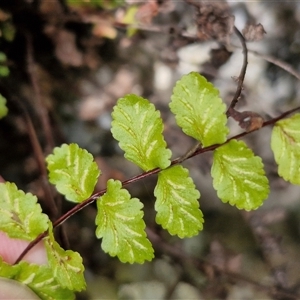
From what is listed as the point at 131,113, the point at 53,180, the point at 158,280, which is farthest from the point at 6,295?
the point at 158,280

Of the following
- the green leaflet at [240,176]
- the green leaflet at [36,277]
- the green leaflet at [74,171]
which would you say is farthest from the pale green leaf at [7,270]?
the green leaflet at [240,176]

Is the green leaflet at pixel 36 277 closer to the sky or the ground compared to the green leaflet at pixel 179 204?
closer to the ground

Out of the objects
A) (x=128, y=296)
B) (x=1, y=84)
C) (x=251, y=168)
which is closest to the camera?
(x=251, y=168)

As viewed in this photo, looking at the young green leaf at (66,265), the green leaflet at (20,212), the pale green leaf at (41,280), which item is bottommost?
the pale green leaf at (41,280)

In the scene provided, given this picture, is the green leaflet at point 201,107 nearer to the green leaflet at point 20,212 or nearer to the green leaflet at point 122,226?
the green leaflet at point 122,226

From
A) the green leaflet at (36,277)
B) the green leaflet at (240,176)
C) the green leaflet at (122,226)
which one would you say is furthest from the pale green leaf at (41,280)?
the green leaflet at (240,176)

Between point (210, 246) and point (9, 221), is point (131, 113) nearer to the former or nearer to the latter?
point (9, 221)
